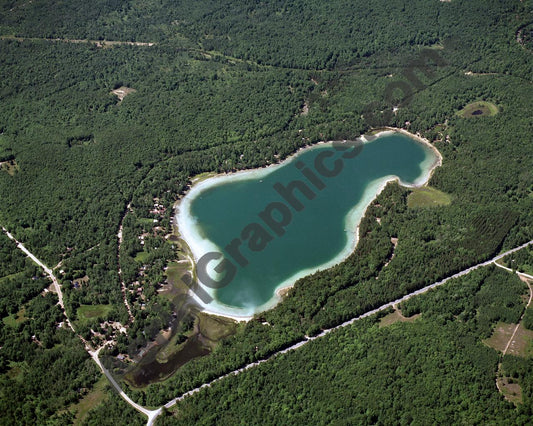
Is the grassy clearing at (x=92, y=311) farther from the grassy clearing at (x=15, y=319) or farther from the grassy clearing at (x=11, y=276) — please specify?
the grassy clearing at (x=11, y=276)

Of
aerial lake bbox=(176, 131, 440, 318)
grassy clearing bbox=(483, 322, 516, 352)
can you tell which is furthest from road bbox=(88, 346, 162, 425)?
grassy clearing bbox=(483, 322, 516, 352)

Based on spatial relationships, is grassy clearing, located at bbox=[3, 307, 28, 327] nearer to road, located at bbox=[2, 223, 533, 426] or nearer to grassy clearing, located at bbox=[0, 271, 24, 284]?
road, located at bbox=[2, 223, 533, 426]

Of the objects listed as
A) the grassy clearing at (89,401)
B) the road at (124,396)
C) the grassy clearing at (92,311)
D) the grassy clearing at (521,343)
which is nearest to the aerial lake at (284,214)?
the grassy clearing at (92,311)

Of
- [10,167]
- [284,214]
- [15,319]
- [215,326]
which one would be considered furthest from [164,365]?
[10,167]

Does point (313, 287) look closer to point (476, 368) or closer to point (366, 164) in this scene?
point (476, 368)

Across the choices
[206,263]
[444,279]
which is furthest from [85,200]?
[444,279]

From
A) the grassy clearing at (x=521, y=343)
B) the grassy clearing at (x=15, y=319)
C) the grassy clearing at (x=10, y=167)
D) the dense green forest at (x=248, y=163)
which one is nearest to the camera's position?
the dense green forest at (x=248, y=163)
